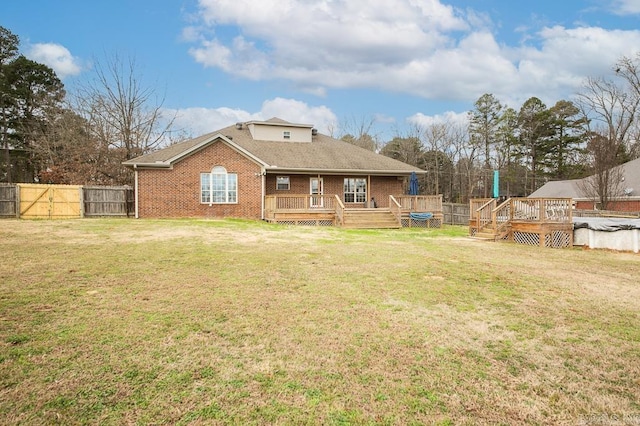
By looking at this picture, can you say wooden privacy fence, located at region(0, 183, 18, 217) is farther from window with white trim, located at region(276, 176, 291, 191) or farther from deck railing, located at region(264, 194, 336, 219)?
window with white trim, located at region(276, 176, 291, 191)

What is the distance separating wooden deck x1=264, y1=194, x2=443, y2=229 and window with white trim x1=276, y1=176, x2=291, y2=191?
2398 mm

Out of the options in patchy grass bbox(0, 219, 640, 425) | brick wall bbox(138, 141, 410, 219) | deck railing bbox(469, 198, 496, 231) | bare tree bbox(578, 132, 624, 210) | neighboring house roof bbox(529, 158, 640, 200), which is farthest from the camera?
neighboring house roof bbox(529, 158, 640, 200)

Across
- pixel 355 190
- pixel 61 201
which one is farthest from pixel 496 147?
pixel 61 201

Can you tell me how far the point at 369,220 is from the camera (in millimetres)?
19422

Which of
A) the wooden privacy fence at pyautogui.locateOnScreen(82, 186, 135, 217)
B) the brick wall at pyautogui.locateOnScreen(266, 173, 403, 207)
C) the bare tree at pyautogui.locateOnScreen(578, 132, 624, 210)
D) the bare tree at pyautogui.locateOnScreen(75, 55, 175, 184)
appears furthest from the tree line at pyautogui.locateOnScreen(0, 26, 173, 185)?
the bare tree at pyautogui.locateOnScreen(578, 132, 624, 210)

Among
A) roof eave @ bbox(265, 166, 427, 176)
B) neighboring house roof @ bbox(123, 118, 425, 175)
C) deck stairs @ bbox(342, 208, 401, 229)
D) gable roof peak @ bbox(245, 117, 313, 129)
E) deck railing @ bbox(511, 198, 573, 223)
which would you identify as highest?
gable roof peak @ bbox(245, 117, 313, 129)

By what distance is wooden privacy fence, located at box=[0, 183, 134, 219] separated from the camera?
57.7 ft

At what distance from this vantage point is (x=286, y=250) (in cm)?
1027

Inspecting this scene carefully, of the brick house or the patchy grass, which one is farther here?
the brick house

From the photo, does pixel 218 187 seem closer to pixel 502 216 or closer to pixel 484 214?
pixel 484 214

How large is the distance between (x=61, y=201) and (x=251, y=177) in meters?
9.36

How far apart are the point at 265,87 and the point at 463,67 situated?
57.7ft

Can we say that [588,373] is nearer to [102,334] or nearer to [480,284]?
[480,284]

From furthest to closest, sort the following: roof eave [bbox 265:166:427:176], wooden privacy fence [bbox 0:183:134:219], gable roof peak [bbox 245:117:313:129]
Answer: gable roof peak [bbox 245:117:313:129], roof eave [bbox 265:166:427:176], wooden privacy fence [bbox 0:183:134:219]
